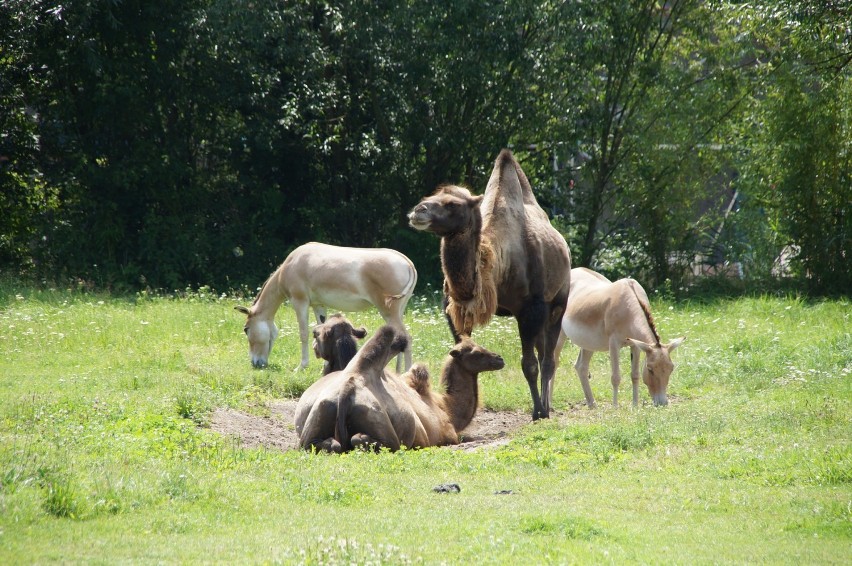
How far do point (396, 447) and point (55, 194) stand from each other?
15939mm

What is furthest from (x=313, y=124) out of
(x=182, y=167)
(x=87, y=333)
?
(x=87, y=333)

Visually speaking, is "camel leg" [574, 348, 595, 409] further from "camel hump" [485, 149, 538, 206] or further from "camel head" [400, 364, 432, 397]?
"camel head" [400, 364, 432, 397]

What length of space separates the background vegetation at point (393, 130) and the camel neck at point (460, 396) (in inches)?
454

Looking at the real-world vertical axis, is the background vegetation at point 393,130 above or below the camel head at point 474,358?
above

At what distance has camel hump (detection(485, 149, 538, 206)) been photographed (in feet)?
37.9

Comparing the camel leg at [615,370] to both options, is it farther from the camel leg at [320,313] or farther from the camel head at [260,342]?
the camel leg at [320,313]

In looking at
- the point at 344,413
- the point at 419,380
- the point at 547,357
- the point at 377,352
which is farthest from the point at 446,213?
the point at 344,413

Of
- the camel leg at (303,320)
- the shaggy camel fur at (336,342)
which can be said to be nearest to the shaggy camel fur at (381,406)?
the shaggy camel fur at (336,342)

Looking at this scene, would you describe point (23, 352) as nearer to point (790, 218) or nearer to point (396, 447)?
point (396, 447)

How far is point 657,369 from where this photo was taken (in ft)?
37.1

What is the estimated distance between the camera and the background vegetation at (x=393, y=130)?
68.8 feet

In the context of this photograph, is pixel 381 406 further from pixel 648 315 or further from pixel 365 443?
pixel 648 315

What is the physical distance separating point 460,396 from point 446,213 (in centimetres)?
195

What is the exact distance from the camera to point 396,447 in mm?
9172
